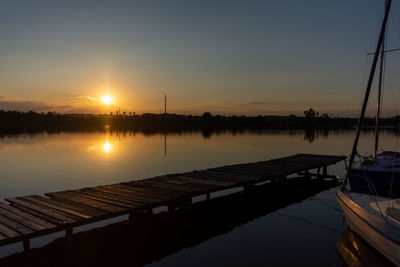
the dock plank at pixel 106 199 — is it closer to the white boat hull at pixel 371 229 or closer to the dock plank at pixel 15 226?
the dock plank at pixel 15 226

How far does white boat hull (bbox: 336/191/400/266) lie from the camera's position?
8290 mm

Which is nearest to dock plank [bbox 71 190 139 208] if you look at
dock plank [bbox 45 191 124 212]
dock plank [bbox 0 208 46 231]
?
dock plank [bbox 45 191 124 212]

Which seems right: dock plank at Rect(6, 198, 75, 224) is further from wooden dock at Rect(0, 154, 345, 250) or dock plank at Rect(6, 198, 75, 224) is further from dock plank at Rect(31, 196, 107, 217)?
dock plank at Rect(31, 196, 107, 217)

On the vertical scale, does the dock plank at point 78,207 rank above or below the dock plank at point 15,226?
below

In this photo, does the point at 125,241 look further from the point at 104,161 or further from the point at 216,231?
the point at 104,161

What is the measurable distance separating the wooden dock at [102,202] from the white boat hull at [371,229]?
5.32 metres

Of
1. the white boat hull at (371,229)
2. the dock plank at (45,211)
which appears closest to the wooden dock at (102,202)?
the dock plank at (45,211)

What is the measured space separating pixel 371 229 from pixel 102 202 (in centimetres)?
841

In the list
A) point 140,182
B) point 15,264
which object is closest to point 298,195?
point 140,182

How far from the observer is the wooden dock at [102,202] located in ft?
28.7

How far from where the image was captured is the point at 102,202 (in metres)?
11.2

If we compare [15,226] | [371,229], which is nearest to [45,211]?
[15,226]

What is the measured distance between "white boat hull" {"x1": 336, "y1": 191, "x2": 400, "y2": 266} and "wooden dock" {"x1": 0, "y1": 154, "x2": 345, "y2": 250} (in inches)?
209

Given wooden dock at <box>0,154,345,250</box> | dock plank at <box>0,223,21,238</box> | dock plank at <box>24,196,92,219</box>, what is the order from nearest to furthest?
dock plank at <box>0,223,21,238</box>, wooden dock at <box>0,154,345,250</box>, dock plank at <box>24,196,92,219</box>
